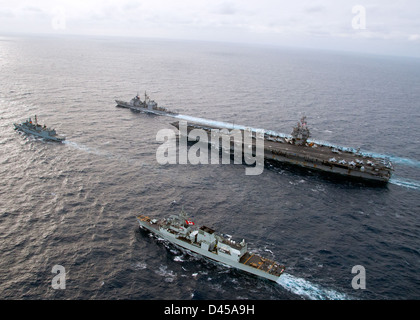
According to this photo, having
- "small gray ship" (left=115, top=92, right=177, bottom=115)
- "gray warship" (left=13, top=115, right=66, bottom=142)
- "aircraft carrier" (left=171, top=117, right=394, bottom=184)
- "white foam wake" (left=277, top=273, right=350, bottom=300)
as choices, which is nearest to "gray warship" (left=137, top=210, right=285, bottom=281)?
"white foam wake" (left=277, top=273, right=350, bottom=300)

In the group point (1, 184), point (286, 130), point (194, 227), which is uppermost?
point (286, 130)

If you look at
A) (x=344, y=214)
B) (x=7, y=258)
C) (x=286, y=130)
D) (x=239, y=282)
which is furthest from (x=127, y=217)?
(x=286, y=130)

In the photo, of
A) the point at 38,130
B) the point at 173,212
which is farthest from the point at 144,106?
the point at 173,212

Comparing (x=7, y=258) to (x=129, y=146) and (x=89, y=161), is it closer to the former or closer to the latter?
(x=89, y=161)

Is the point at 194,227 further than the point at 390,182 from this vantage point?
No
